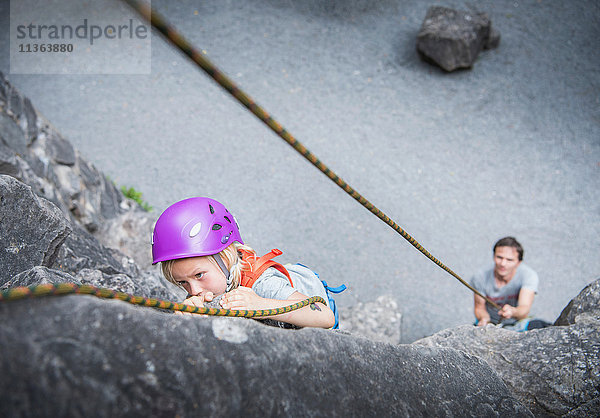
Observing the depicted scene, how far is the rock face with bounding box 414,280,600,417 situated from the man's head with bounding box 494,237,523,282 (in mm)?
1336

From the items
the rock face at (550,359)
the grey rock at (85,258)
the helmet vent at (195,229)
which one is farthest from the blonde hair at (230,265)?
the rock face at (550,359)

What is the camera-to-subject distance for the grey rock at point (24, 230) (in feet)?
6.59

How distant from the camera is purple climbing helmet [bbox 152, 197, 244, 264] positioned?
1.95m

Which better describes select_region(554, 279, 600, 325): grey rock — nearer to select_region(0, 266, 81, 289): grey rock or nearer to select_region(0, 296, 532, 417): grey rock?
select_region(0, 296, 532, 417): grey rock

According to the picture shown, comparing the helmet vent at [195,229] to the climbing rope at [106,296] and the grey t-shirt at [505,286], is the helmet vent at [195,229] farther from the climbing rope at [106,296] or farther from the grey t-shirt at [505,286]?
the grey t-shirt at [505,286]

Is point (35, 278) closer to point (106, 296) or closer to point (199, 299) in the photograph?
point (199, 299)

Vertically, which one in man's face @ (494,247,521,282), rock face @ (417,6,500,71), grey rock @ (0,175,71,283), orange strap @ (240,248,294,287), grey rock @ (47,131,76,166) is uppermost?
rock face @ (417,6,500,71)

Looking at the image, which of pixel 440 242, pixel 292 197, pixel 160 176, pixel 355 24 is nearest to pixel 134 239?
pixel 160 176

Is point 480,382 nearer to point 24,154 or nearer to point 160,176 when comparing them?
point 24,154

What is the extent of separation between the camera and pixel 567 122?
653cm

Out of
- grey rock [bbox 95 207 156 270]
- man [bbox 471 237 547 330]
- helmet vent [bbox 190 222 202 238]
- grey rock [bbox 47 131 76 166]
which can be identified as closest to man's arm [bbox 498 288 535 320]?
man [bbox 471 237 547 330]

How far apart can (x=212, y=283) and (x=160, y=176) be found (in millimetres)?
4279

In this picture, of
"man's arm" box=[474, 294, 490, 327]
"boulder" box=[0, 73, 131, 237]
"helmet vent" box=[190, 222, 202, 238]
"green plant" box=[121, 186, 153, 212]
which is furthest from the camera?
"green plant" box=[121, 186, 153, 212]

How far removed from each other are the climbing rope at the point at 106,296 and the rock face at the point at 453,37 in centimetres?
653
